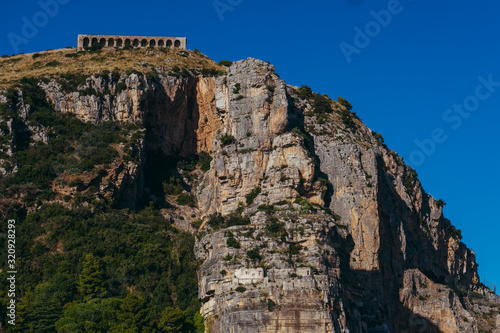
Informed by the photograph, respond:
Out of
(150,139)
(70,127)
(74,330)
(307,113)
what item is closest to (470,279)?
(307,113)

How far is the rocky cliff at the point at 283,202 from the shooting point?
85.6m

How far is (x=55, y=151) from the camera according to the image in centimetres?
10950

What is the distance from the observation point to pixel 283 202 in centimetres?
9562

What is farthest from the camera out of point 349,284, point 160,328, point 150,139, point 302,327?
point 150,139

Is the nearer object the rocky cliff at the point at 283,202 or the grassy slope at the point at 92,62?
the rocky cliff at the point at 283,202

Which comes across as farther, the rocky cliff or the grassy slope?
the grassy slope

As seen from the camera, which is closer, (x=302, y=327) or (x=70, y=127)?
(x=302, y=327)

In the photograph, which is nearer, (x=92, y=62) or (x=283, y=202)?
(x=283, y=202)

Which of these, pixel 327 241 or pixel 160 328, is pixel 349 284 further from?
pixel 160 328

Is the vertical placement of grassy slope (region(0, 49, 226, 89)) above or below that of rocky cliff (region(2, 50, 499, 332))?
above

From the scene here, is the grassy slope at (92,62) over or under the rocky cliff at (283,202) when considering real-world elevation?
over

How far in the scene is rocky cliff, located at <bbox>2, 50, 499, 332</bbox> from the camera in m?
85.6

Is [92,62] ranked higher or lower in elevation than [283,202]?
higher

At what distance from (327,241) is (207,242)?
36.3ft
